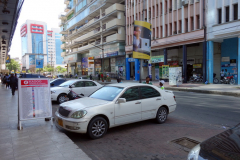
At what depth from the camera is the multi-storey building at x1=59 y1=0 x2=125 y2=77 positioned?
125 ft

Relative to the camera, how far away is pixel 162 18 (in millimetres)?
29547

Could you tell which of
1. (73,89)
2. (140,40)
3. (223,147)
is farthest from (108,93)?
(140,40)

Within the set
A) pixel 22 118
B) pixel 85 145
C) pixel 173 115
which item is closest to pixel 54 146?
pixel 85 145

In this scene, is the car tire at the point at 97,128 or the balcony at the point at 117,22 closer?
the car tire at the point at 97,128

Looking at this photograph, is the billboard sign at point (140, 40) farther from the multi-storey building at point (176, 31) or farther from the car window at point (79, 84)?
the car window at point (79, 84)

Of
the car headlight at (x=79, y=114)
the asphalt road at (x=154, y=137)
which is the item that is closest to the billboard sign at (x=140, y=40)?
the asphalt road at (x=154, y=137)

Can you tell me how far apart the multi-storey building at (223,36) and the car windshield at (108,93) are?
19022mm

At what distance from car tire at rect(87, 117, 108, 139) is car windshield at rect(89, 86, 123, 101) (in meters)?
0.77

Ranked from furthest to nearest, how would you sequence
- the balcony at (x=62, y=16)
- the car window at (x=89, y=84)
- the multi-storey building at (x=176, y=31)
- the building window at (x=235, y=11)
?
1. the balcony at (x=62, y=16)
2. the multi-storey building at (x=176, y=31)
3. the building window at (x=235, y=11)
4. the car window at (x=89, y=84)

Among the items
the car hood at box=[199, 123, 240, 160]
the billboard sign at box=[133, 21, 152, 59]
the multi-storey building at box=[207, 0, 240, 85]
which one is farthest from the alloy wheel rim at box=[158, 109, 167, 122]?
the multi-storey building at box=[207, 0, 240, 85]

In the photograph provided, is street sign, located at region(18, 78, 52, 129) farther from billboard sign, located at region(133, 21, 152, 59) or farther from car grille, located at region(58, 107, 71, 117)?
billboard sign, located at region(133, 21, 152, 59)

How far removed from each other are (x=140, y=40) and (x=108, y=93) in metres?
14.8

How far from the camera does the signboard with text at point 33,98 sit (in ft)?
19.2

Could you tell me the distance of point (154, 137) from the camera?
5.44 metres
